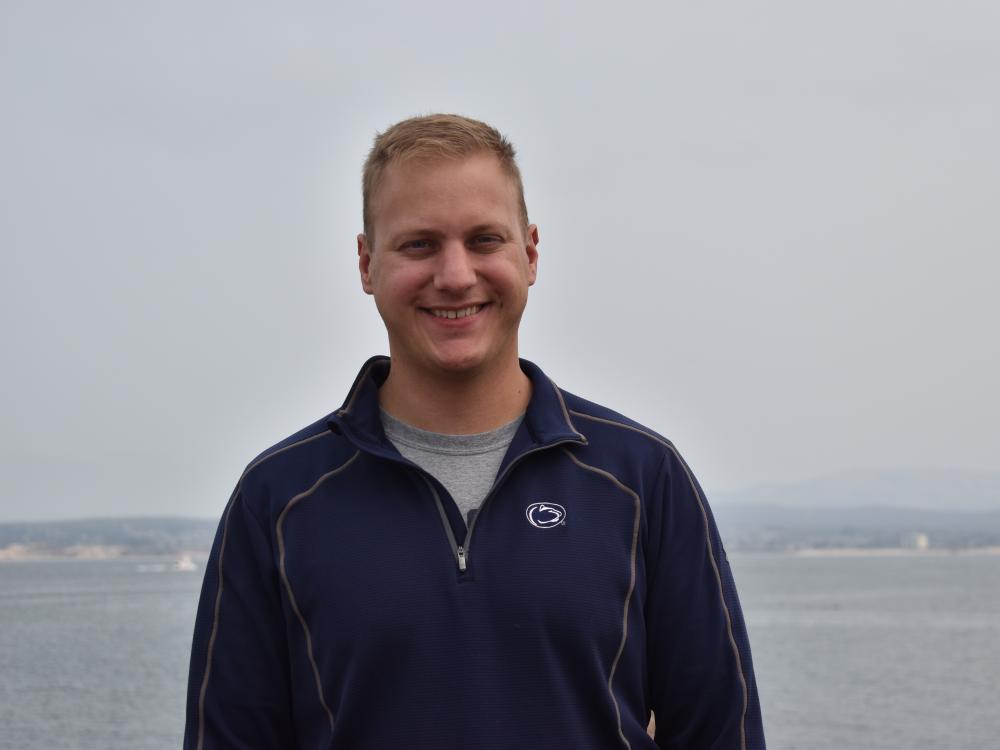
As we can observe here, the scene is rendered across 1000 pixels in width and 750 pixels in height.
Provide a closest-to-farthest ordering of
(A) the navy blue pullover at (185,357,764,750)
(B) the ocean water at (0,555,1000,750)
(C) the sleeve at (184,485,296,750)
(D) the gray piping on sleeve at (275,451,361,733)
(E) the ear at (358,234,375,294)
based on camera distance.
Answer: (A) the navy blue pullover at (185,357,764,750) < (D) the gray piping on sleeve at (275,451,361,733) < (C) the sleeve at (184,485,296,750) < (E) the ear at (358,234,375,294) < (B) the ocean water at (0,555,1000,750)

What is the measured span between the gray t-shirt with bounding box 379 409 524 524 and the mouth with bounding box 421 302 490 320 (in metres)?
0.30

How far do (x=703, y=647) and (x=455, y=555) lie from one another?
2.02 feet

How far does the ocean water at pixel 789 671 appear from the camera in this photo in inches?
1622

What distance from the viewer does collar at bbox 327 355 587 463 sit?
3100 millimetres

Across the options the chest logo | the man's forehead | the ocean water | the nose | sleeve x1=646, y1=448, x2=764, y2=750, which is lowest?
the ocean water

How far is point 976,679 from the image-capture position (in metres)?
53.8

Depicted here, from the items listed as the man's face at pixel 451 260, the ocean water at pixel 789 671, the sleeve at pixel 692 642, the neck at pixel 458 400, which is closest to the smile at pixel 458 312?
the man's face at pixel 451 260

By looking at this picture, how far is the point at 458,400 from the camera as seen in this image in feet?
10.3

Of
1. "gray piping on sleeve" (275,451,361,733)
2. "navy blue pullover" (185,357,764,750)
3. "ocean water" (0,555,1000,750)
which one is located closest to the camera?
"navy blue pullover" (185,357,764,750)

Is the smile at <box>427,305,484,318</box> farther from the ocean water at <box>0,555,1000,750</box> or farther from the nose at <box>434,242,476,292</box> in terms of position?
the ocean water at <box>0,555,1000,750</box>

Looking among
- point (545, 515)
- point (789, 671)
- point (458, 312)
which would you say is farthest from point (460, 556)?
point (789, 671)

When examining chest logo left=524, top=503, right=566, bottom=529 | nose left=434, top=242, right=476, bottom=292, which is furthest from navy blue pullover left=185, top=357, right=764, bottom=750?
nose left=434, top=242, right=476, bottom=292

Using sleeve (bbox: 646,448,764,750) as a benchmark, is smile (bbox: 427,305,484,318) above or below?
above

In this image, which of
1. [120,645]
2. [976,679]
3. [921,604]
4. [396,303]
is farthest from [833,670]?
[396,303]
